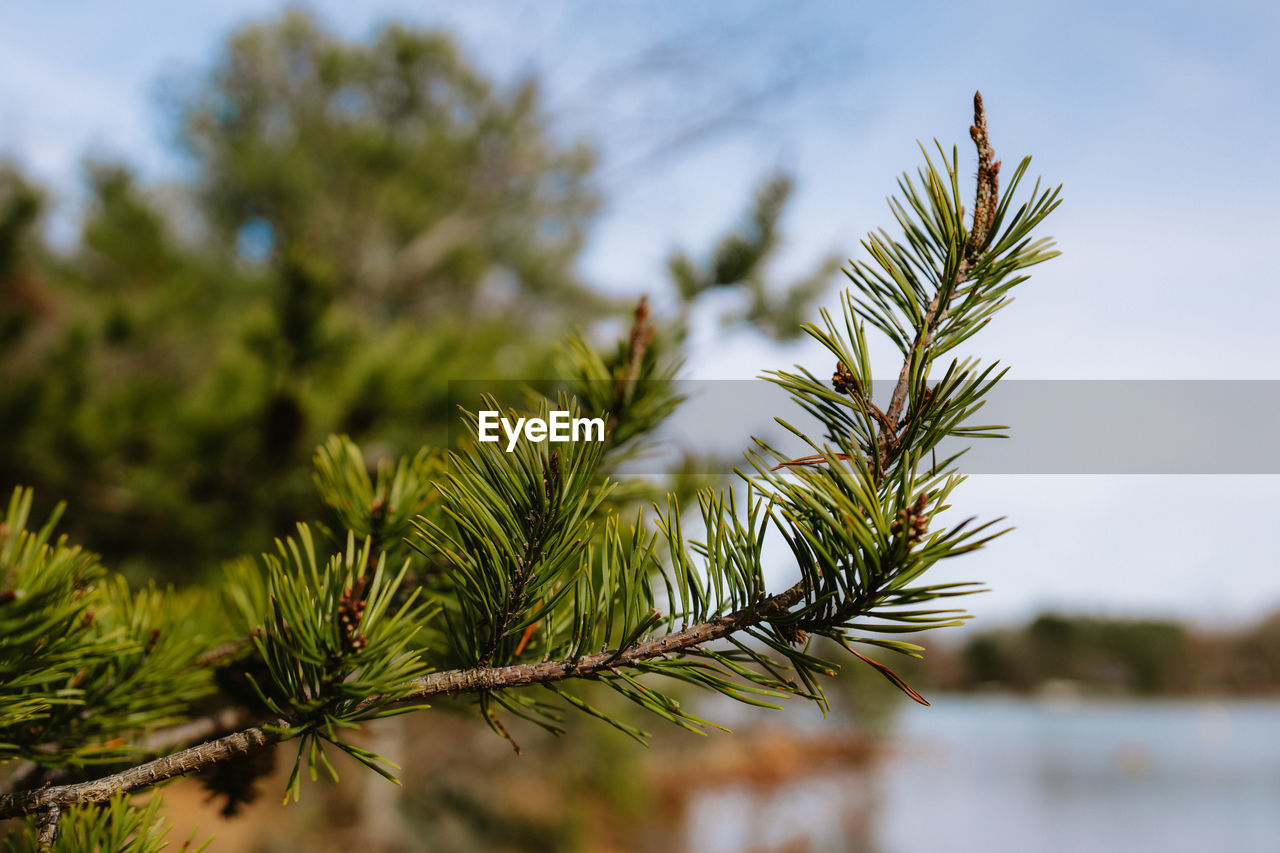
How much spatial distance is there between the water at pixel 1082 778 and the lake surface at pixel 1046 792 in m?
0.02

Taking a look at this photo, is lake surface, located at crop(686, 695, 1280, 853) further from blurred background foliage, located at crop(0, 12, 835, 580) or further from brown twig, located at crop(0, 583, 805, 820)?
brown twig, located at crop(0, 583, 805, 820)

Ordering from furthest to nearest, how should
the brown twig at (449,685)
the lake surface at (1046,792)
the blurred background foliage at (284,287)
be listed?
the lake surface at (1046,792) → the blurred background foliage at (284,287) → the brown twig at (449,685)

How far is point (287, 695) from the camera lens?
285 mm

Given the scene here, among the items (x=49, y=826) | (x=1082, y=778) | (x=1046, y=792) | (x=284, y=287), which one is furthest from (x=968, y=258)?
(x=1082, y=778)

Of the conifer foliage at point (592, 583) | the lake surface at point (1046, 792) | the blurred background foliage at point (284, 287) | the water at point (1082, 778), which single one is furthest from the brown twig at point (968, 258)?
the water at point (1082, 778)

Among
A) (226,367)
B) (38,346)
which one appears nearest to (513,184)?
(38,346)

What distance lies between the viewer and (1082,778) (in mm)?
9500

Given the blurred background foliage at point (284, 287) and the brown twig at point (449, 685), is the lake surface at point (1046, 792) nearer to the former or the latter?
the blurred background foliage at point (284, 287)

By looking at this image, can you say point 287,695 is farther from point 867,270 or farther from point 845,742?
point 845,742

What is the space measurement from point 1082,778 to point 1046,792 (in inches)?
45.1

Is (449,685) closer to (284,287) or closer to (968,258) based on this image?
(968,258)

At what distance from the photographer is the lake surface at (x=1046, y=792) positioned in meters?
6.71

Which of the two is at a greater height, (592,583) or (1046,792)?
(592,583)

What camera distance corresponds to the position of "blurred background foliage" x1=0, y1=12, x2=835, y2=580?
1.43 m
